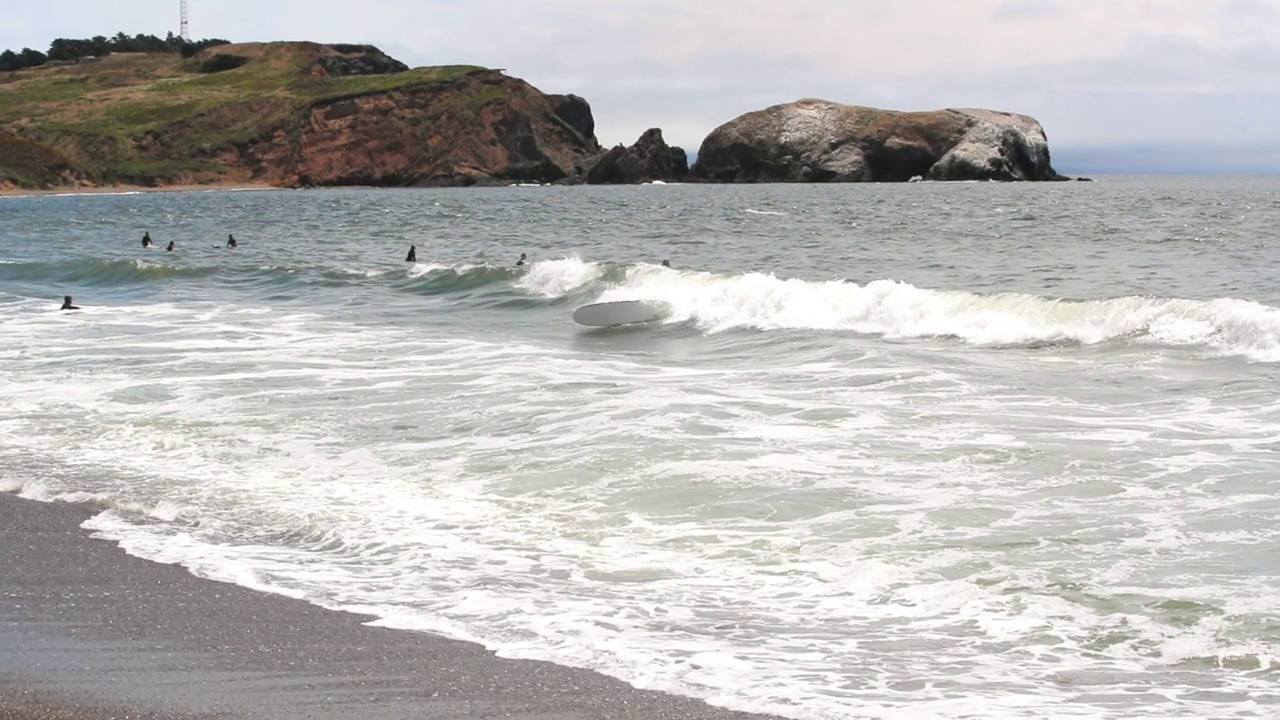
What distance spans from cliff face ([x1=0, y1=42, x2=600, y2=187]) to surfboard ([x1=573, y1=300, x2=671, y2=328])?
361 ft

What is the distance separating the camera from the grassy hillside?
398ft

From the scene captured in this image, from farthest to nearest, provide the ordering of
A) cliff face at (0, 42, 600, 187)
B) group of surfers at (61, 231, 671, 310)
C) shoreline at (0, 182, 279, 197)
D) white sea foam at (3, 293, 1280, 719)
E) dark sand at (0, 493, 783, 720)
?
cliff face at (0, 42, 600, 187) < shoreline at (0, 182, 279, 197) < group of surfers at (61, 231, 671, 310) < white sea foam at (3, 293, 1280, 719) < dark sand at (0, 493, 783, 720)

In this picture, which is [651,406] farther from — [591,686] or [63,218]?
[63,218]

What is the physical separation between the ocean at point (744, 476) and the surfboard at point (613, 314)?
0.32m

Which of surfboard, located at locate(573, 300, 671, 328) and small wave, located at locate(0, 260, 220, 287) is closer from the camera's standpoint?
surfboard, located at locate(573, 300, 671, 328)

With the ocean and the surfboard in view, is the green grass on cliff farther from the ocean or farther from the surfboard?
the surfboard

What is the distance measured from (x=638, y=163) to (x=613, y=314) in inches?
4403

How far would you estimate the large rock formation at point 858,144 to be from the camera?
130 m

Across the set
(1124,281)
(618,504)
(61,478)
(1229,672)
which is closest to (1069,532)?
(1229,672)

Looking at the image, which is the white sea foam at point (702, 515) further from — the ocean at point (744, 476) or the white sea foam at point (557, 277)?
the white sea foam at point (557, 277)

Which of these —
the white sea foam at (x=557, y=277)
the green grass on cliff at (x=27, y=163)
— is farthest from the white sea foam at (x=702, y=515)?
the green grass on cliff at (x=27, y=163)

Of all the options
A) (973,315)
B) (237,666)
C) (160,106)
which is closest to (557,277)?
(973,315)

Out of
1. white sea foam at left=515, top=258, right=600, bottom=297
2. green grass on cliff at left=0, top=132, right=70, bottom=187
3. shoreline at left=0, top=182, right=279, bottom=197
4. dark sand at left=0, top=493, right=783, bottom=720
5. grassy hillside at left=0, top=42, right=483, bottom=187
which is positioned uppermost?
grassy hillside at left=0, top=42, right=483, bottom=187

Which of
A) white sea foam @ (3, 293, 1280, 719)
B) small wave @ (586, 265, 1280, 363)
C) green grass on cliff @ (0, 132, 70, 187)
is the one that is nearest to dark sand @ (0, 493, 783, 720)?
white sea foam @ (3, 293, 1280, 719)
